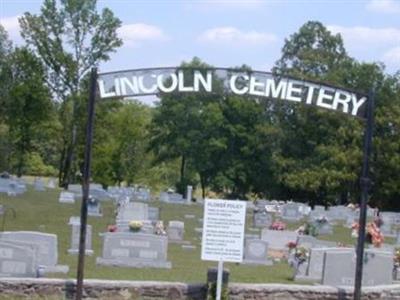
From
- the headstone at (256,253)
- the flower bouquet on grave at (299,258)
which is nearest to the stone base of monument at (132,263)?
the flower bouquet on grave at (299,258)

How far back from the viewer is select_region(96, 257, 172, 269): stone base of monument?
21.0m

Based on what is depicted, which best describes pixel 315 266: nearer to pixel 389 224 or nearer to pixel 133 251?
pixel 133 251

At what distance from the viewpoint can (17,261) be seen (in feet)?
53.3

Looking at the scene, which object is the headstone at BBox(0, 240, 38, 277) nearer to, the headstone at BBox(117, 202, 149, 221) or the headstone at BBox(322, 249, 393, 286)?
the headstone at BBox(322, 249, 393, 286)

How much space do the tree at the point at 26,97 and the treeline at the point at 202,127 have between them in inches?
3.5

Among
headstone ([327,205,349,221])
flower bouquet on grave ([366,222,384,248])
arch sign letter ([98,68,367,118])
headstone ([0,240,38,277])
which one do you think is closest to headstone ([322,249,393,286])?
headstone ([0,240,38,277])

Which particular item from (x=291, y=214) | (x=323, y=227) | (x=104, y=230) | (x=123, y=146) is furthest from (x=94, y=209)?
(x=123, y=146)

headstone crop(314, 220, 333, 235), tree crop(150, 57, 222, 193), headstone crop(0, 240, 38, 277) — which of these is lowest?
headstone crop(0, 240, 38, 277)

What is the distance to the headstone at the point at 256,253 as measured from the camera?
78.1 ft

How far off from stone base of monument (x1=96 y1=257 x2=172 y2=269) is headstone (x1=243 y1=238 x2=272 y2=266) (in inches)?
127

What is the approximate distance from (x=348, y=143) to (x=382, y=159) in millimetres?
2979

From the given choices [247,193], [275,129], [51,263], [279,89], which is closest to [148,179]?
[247,193]

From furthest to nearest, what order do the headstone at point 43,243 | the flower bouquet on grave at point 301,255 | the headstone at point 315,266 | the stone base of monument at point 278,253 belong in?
the stone base of monument at point 278,253 < the flower bouquet on grave at point 301,255 < the headstone at point 315,266 < the headstone at point 43,243

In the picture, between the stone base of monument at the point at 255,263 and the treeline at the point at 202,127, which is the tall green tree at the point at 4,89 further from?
the stone base of monument at the point at 255,263
